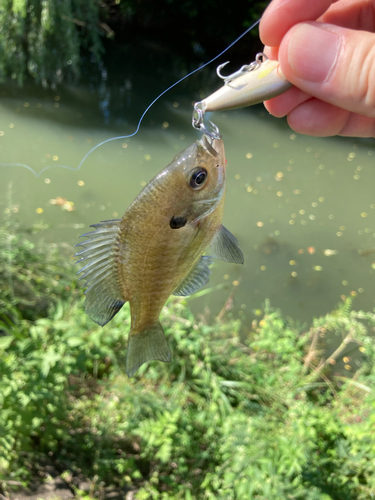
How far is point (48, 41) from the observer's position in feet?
19.3

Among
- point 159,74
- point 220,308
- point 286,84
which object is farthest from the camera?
point 159,74

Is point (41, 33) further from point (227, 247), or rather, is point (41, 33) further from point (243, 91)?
point (227, 247)

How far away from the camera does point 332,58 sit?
1.27 m

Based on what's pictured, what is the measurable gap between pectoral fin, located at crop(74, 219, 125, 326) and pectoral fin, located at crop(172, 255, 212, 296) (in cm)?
26

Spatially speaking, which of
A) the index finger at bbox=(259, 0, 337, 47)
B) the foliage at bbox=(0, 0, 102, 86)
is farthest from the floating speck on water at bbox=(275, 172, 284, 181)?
the index finger at bbox=(259, 0, 337, 47)

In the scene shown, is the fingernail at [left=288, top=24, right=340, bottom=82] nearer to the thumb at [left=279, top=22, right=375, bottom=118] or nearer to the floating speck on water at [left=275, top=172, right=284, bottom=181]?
the thumb at [left=279, top=22, right=375, bottom=118]

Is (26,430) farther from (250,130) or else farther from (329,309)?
(250,130)

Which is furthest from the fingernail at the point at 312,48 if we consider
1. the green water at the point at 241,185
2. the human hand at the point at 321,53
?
the green water at the point at 241,185

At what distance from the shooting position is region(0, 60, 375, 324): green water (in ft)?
14.3

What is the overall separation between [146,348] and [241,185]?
4.56 m

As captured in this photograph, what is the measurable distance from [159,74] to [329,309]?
25.4 ft

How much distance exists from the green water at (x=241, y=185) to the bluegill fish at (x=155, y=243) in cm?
259

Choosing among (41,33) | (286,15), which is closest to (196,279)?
(286,15)

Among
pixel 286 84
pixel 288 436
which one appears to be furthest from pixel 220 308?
pixel 286 84
